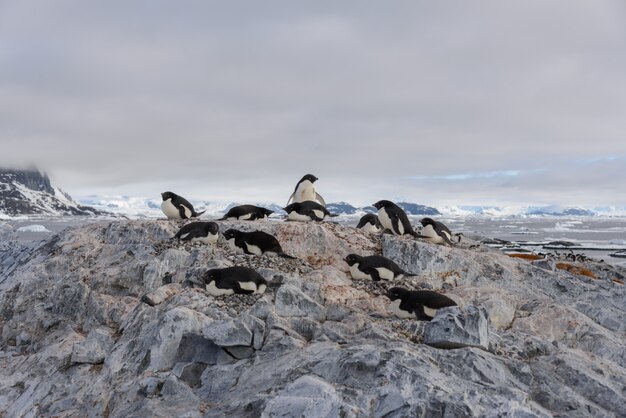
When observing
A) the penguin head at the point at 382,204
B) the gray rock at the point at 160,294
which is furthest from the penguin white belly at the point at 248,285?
the penguin head at the point at 382,204

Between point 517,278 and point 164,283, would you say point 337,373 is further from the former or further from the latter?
point 517,278

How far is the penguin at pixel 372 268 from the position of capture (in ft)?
34.1

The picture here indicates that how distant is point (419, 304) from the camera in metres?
8.30

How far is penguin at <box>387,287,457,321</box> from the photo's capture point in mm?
8250

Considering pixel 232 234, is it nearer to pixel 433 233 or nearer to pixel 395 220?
pixel 395 220

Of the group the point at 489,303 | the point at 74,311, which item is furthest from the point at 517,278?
the point at 74,311

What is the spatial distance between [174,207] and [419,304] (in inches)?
327

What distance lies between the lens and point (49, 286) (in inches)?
470

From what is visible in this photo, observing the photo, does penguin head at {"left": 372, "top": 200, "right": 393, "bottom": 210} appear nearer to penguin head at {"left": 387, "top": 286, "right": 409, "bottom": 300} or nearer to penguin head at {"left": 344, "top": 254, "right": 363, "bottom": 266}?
penguin head at {"left": 344, "top": 254, "right": 363, "bottom": 266}

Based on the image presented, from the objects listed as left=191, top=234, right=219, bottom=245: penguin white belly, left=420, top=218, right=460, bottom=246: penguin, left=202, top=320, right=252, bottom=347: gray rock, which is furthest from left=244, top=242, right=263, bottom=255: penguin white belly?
left=420, top=218, right=460, bottom=246: penguin

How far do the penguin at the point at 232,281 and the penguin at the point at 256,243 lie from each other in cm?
187

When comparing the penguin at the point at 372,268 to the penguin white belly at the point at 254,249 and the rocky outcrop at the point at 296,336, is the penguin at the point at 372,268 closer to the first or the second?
the rocky outcrop at the point at 296,336

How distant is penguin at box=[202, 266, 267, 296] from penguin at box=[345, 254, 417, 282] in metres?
2.40

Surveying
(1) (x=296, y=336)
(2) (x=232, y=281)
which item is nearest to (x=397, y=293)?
(1) (x=296, y=336)
